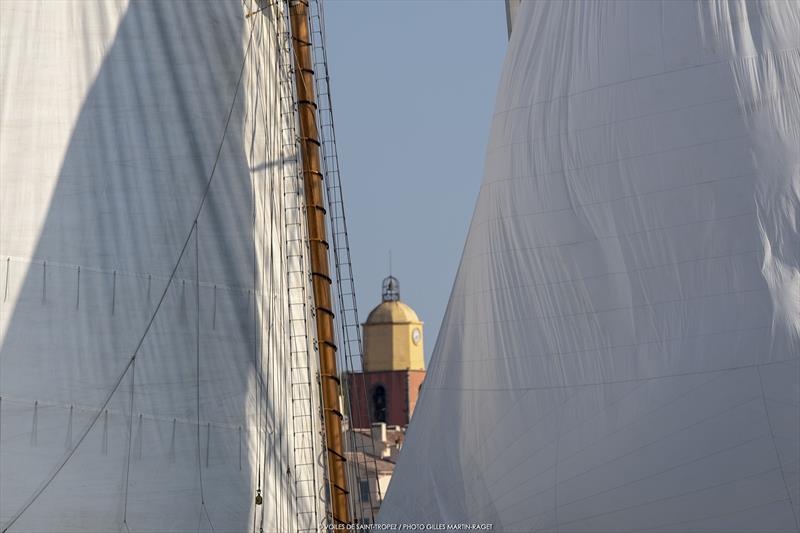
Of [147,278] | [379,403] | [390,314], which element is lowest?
[147,278]

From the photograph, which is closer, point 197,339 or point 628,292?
point 628,292

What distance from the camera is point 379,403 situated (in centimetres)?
8625

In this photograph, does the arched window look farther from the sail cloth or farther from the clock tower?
the sail cloth

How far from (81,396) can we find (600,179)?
236 inches

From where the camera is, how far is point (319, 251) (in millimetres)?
18016

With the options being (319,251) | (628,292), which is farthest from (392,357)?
(628,292)

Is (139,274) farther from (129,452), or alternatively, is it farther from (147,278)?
(129,452)

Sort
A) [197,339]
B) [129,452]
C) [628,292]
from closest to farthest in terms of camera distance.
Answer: [628,292], [129,452], [197,339]

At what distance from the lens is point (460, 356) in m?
13.8

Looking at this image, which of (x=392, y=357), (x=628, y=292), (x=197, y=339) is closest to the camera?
(x=628, y=292)

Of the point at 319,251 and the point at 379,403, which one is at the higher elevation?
the point at 379,403

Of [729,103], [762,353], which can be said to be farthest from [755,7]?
[762,353]

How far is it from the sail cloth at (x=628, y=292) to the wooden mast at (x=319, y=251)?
3.93 metres

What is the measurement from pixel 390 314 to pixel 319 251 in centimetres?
6691
